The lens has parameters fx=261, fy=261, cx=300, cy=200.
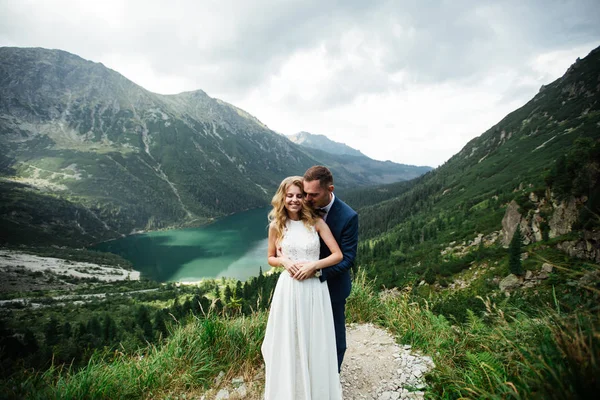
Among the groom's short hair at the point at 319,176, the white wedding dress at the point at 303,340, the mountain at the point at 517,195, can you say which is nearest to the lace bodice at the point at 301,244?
the white wedding dress at the point at 303,340

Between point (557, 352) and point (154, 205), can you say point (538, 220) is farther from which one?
point (154, 205)

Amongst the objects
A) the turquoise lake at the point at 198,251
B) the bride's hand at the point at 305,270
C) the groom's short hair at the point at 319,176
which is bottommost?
the turquoise lake at the point at 198,251

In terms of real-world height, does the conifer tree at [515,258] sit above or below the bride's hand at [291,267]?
below

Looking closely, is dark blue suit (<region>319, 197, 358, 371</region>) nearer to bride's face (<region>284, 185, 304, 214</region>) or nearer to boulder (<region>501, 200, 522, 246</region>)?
bride's face (<region>284, 185, 304, 214</region>)

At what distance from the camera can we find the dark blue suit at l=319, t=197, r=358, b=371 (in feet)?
10.7

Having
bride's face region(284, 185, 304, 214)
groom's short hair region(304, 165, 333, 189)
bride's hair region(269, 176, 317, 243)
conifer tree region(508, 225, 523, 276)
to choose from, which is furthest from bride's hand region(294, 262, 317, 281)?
conifer tree region(508, 225, 523, 276)

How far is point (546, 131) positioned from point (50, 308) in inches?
6424

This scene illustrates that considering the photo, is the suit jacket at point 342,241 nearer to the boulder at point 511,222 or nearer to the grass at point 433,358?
the grass at point 433,358

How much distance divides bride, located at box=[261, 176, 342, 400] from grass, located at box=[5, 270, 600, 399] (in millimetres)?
1090

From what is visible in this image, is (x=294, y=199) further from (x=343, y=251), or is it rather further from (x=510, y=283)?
(x=510, y=283)

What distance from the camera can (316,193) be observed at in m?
3.11

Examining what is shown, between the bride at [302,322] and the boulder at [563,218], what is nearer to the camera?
the bride at [302,322]

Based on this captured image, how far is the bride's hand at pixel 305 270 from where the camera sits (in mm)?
2941

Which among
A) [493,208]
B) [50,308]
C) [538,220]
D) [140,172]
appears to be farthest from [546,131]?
[140,172]
